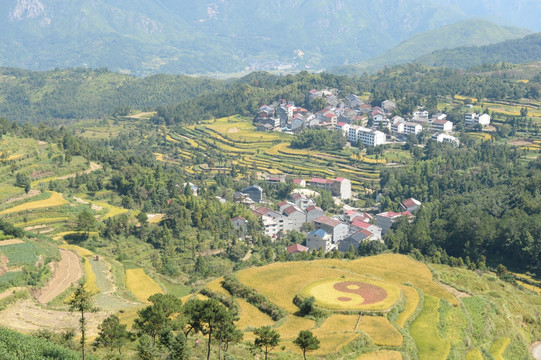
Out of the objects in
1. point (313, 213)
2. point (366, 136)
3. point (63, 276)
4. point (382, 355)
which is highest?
point (366, 136)

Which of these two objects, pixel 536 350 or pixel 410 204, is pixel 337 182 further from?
pixel 536 350

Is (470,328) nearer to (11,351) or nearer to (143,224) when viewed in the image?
(11,351)

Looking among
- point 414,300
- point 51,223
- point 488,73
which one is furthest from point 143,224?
point 488,73

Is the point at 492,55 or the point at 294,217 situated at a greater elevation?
the point at 492,55

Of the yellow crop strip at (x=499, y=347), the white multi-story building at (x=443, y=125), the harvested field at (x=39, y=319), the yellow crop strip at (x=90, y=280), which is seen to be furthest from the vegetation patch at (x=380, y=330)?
the white multi-story building at (x=443, y=125)

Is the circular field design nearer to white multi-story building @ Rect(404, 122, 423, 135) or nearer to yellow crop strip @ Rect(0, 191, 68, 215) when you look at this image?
yellow crop strip @ Rect(0, 191, 68, 215)

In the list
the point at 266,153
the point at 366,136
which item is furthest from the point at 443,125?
the point at 266,153
